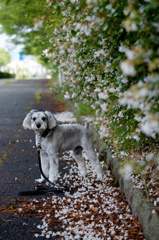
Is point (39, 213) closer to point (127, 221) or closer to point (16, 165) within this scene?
point (127, 221)

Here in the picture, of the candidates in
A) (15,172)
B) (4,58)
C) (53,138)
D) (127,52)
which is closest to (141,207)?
(53,138)

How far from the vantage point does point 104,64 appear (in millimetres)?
3834

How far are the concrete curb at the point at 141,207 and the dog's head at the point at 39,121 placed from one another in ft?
4.10

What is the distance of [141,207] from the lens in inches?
127

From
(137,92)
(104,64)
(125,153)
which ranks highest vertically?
(104,64)

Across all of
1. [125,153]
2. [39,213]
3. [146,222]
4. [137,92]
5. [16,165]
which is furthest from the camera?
[16,165]

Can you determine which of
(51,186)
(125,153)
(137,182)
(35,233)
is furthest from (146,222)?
(51,186)

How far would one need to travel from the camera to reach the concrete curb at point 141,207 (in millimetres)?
2812

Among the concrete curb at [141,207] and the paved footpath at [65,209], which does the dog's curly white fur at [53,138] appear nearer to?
the paved footpath at [65,209]

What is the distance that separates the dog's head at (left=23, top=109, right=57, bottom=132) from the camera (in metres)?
4.02

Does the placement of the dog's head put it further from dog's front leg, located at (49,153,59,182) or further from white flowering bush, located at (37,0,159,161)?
white flowering bush, located at (37,0,159,161)

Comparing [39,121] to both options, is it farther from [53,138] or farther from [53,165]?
[53,165]

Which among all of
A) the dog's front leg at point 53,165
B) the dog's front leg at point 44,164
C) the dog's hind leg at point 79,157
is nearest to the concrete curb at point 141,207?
the dog's hind leg at point 79,157

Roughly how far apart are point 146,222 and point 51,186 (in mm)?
1793
